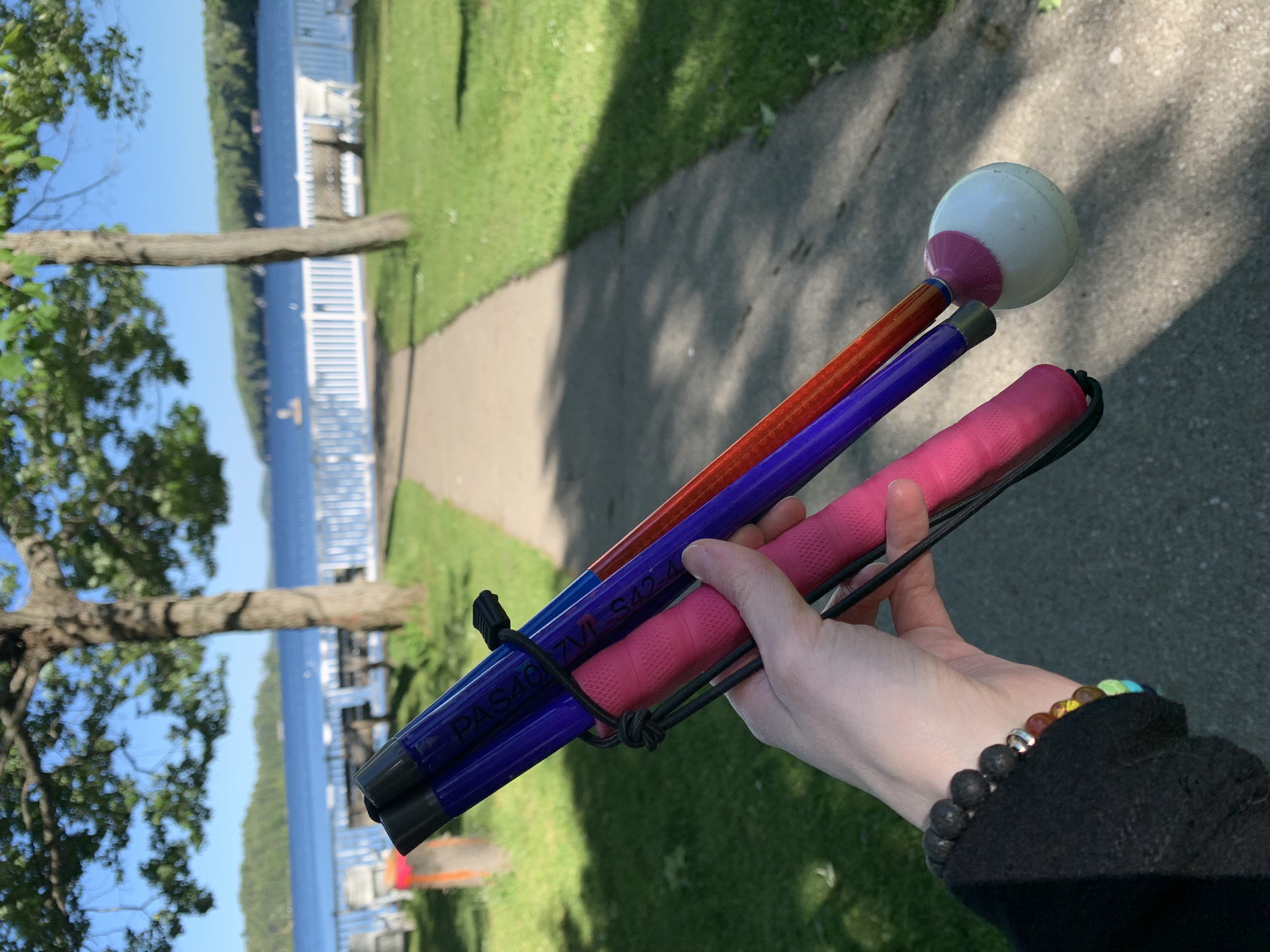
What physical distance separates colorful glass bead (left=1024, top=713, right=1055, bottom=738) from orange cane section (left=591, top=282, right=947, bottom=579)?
28.2 inches

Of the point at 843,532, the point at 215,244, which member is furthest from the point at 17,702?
the point at 843,532

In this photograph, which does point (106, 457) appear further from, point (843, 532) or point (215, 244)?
point (843, 532)

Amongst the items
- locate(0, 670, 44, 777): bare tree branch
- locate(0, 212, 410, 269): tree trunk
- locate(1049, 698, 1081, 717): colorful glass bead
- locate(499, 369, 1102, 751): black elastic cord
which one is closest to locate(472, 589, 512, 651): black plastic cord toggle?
locate(499, 369, 1102, 751): black elastic cord

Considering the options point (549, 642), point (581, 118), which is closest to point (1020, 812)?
point (549, 642)

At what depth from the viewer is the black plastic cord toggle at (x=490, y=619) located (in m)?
1.67

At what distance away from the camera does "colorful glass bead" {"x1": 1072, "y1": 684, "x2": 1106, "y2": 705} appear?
1.19 meters

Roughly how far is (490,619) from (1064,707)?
1029 mm

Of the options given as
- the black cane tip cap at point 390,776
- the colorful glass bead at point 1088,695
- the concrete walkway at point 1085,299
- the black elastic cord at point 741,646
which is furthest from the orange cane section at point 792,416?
the concrete walkway at point 1085,299

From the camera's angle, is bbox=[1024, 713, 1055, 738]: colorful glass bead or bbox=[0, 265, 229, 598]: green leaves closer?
bbox=[1024, 713, 1055, 738]: colorful glass bead

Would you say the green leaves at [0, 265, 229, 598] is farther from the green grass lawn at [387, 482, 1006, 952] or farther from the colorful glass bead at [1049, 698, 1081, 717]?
the colorful glass bead at [1049, 698, 1081, 717]

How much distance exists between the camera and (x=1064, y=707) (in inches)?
46.7

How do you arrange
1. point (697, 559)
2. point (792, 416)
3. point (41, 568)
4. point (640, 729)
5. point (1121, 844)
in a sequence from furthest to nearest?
point (41, 568) < point (792, 416) < point (697, 559) < point (640, 729) < point (1121, 844)

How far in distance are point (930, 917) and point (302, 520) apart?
12.1m

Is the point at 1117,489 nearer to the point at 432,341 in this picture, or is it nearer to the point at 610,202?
the point at 610,202
